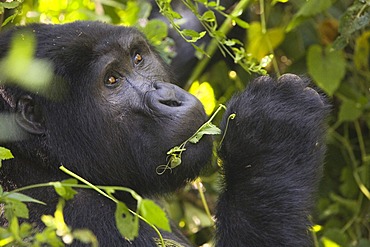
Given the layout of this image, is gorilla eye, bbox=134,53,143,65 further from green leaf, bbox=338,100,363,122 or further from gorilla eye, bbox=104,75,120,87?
green leaf, bbox=338,100,363,122

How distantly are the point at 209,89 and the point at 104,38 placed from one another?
3.36 feet

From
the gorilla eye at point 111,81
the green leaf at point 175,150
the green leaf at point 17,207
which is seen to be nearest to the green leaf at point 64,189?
the green leaf at point 17,207

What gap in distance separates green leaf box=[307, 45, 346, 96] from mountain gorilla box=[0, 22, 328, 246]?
89cm

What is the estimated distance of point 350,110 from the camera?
13.1ft

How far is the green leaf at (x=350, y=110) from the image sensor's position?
13.0 ft

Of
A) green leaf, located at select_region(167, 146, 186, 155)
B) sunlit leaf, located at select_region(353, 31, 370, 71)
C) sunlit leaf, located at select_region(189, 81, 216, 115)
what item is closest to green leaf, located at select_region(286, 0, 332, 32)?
sunlit leaf, located at select_region(189, 81, 216, 115)

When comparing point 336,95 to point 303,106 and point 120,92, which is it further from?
point 120,92

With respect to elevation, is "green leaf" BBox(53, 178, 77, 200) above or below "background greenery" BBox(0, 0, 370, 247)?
above

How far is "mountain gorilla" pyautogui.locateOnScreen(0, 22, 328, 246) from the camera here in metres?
2.69

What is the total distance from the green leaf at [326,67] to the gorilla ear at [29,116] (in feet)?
4.70

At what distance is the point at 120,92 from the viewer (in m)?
2.78

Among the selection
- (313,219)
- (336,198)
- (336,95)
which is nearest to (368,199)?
(336,198)

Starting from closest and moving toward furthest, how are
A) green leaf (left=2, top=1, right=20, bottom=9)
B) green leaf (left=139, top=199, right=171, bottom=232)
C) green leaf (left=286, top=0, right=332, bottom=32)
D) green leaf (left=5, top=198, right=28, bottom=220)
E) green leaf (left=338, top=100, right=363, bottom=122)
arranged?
Result: green leaf (left=139, top=199, right=171, bottom=232), green leaf (left=5, top=198, right=28, bottom=220), green leaf (left=2, top=1, right=20, bottom=9), green leaf (left=286, top=0, right=332, bottom=32), green leaf (left=338, top=100, right=363, bottom=122)

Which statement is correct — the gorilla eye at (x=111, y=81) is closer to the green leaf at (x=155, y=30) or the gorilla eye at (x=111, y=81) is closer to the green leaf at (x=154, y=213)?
the green leaf at (x=155, y=30)
